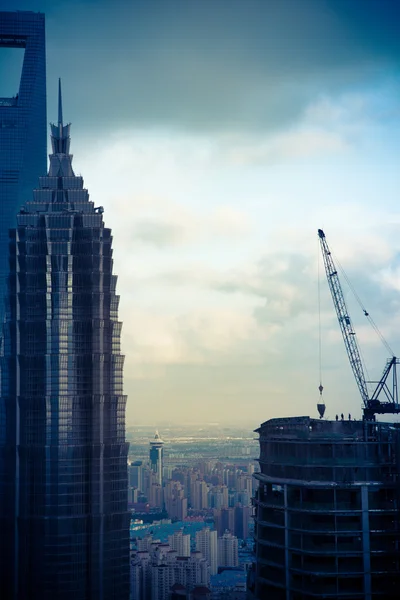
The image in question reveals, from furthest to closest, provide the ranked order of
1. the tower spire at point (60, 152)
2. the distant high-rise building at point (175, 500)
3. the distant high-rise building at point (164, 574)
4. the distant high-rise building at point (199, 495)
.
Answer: the distant high-rise building at point (199, 495) < the distant high-rise building at point (175, 500) < the distant high-rise building at point (164, 574) < the tower spire at point (60, 152)

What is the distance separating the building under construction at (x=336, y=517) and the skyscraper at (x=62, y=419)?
30.6 meters

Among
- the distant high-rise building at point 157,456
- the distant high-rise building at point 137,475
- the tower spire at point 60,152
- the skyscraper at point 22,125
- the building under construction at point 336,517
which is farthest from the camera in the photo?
the skyscraper at point 22,125

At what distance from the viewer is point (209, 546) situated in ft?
249

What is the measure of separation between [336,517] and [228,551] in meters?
49.7

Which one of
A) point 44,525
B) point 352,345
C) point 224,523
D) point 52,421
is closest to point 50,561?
point 44,525

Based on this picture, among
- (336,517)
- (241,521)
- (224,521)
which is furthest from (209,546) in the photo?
(336,517)

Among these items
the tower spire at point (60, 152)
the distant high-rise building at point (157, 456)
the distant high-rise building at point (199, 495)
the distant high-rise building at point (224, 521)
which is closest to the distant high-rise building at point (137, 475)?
the distant high-rise building at point (157, 456)

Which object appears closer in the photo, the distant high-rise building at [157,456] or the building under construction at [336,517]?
the building under construction at [336,517]

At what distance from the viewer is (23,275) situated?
59500mm

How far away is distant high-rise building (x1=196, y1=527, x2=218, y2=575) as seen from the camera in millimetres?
72162

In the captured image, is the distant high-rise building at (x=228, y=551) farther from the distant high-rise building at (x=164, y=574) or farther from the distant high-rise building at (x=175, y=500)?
the distant high-rise building at (x=175, y=500)

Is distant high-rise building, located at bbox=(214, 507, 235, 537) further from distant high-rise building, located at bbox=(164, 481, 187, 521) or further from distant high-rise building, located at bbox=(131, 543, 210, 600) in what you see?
distant high-rise building, located at bbox=(131, 543, 210, 600)

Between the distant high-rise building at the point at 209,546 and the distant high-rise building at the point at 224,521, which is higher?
the distant high-rise building at the point at 224,521

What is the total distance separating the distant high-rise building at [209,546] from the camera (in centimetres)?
7216
